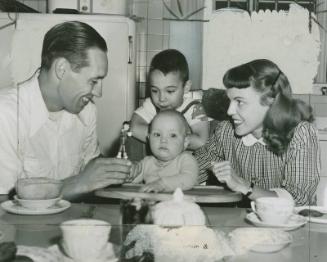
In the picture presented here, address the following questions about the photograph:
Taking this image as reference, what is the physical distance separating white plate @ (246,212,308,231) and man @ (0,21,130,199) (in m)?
0.30

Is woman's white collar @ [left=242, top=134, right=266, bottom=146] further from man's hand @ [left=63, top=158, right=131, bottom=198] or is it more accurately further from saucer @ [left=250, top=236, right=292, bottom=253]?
saucer @ [left=250, top=236, right=292, bottom=253]

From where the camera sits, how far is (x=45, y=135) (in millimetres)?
958

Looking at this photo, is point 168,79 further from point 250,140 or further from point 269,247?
point 269,247

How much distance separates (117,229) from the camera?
68cm

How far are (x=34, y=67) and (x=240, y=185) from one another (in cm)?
51

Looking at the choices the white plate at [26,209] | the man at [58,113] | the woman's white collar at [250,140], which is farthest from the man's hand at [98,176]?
the woman's white collar at [250,140]

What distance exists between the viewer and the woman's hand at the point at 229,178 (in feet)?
Result: 2.92

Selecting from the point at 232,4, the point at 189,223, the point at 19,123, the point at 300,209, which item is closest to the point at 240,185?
the point at 300,209

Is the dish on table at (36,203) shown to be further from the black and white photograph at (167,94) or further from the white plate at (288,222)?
the white plate at (288,222)

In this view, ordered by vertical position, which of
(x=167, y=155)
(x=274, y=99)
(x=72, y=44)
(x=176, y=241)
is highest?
(x=72, y=44)

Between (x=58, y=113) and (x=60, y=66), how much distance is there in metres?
0.11

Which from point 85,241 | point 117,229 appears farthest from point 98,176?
point 85,241

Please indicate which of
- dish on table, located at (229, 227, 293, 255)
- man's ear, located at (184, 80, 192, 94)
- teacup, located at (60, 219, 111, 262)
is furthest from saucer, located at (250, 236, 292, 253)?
man's ear, located at (184, 80, 192, 94)

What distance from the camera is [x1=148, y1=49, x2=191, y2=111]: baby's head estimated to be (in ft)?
3.02
